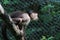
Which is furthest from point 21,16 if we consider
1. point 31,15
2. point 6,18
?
point 6,18

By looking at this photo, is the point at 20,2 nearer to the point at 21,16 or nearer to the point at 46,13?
the point at 46,13

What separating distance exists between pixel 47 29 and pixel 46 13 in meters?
0.13

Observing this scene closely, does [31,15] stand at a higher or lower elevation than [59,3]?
lower

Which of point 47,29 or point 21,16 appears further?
point 47,29

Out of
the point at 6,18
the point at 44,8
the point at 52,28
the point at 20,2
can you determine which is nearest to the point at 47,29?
the point at 52,28

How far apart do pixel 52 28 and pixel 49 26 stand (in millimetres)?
43

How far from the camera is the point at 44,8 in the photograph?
2051mm

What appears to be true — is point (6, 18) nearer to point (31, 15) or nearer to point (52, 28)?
point (31, 15)

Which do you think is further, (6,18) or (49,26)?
(49,26)

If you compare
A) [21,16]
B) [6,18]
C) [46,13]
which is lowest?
[6,18]

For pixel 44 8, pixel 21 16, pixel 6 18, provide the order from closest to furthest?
pixel 6 18, pixel 21 16, pixel 44 8

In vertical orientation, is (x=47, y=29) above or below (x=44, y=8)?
below

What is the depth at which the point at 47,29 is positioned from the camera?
2.07 m

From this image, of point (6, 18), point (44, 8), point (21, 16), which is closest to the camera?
point (6, 18)
